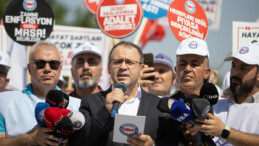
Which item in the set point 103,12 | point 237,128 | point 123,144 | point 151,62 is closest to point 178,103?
point 123,144

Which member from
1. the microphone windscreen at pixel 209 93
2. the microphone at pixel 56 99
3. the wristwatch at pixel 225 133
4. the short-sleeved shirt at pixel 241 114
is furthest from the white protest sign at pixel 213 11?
the microphone at pixel 56 99

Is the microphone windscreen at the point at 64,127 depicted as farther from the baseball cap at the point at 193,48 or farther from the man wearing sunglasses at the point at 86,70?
the man wearing sunglasses at the point at 86,70

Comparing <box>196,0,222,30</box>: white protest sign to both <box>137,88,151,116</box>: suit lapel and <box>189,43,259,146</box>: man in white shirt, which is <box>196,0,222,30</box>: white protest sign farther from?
<box>137,88,151,116</box>: suit lapel

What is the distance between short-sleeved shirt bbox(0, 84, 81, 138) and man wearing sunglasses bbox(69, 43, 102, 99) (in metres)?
1.50

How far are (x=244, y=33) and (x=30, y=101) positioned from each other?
9.09 ft

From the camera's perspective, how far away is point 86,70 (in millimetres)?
5492

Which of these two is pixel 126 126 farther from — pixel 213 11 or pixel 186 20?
pixel 213 11

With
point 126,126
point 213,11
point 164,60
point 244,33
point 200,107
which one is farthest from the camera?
point 213,11

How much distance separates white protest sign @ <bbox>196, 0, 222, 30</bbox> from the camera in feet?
26.7

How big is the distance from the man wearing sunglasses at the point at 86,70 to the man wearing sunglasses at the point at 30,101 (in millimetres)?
1246

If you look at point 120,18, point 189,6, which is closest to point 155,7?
point 120,18

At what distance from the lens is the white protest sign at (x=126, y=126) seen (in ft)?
9.69

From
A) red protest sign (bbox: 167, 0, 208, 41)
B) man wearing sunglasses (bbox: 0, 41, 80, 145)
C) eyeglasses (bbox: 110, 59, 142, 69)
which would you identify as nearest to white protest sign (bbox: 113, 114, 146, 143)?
man wearing sunglasses (bbox: 0, 41, 80, 145)

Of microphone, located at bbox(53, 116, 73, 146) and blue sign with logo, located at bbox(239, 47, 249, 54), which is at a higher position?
blue sign with logo, located at bbox(239, 47, 249, 54)
